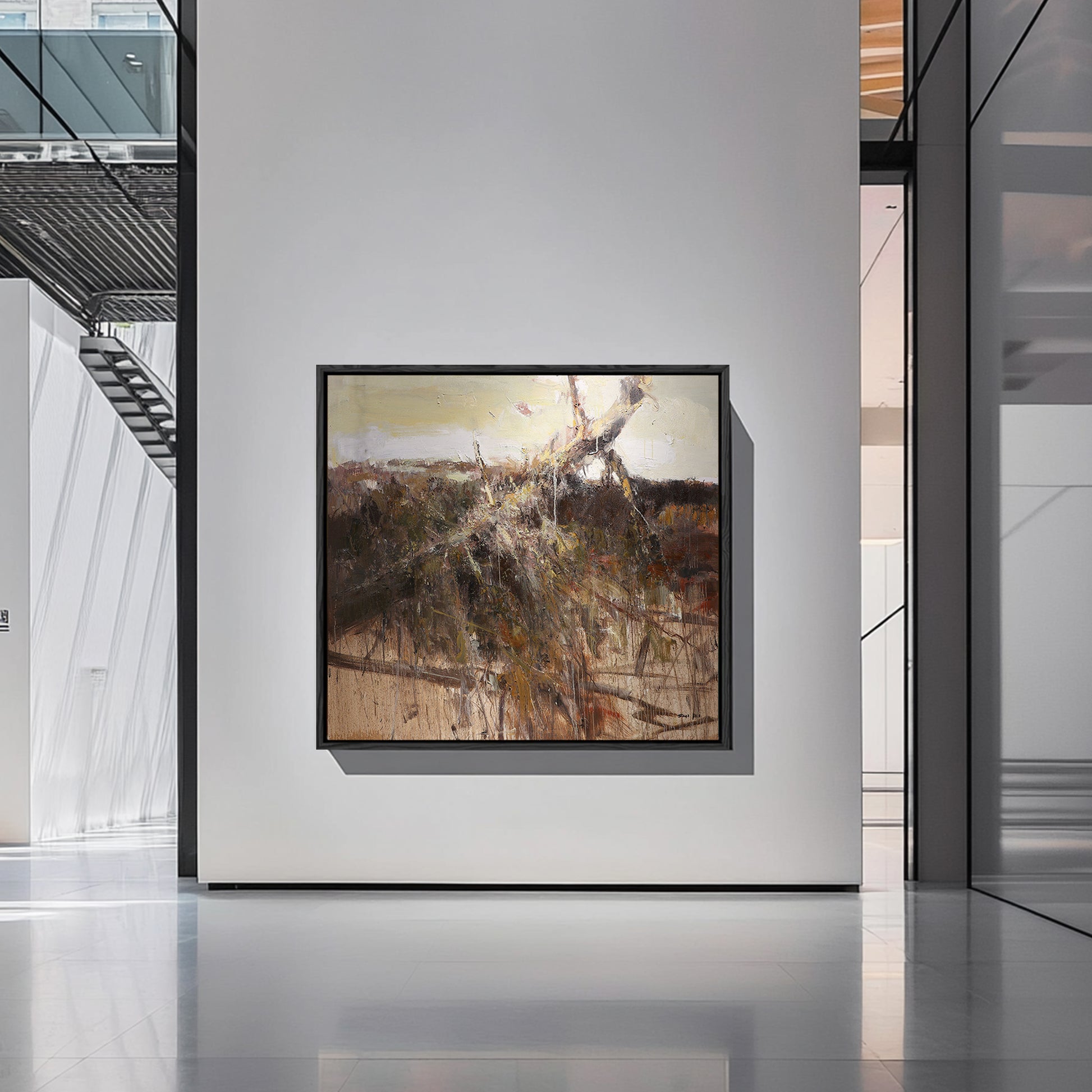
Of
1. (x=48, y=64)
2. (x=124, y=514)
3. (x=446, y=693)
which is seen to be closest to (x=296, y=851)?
(x=446, y=693)

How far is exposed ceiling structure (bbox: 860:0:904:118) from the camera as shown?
880cm

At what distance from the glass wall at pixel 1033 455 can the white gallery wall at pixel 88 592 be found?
9.81 meters

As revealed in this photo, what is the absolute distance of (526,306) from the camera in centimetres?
814

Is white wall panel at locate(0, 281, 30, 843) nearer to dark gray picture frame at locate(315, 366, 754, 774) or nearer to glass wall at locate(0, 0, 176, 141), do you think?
glass wall at locate(0, 0, 176, 141)

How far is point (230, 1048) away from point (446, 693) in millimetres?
3706

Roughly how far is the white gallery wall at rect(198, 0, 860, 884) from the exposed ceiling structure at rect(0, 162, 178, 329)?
2539mm

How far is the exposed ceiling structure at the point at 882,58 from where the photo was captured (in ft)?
28.9

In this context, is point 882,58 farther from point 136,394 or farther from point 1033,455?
point 136,394

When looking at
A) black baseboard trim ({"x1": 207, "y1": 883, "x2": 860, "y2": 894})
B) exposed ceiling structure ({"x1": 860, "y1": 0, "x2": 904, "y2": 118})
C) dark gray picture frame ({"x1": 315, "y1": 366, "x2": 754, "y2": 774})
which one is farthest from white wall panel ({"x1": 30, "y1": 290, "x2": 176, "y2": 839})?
exposed ceiling structure ({"x1": 860, "y1": 0, "x2": 904, "y2": 118})

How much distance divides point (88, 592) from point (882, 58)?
1157cm

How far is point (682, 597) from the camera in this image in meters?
7.92

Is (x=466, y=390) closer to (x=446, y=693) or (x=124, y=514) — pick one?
(x=446, y=693)

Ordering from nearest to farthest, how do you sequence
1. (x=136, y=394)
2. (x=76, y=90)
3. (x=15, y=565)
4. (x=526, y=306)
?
(x=526, y=306) → (x=76, y=90) → (x=15, y=565) → (x=136, y=394)

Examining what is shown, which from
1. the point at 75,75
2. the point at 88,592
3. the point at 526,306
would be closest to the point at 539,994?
the point at 526,306
